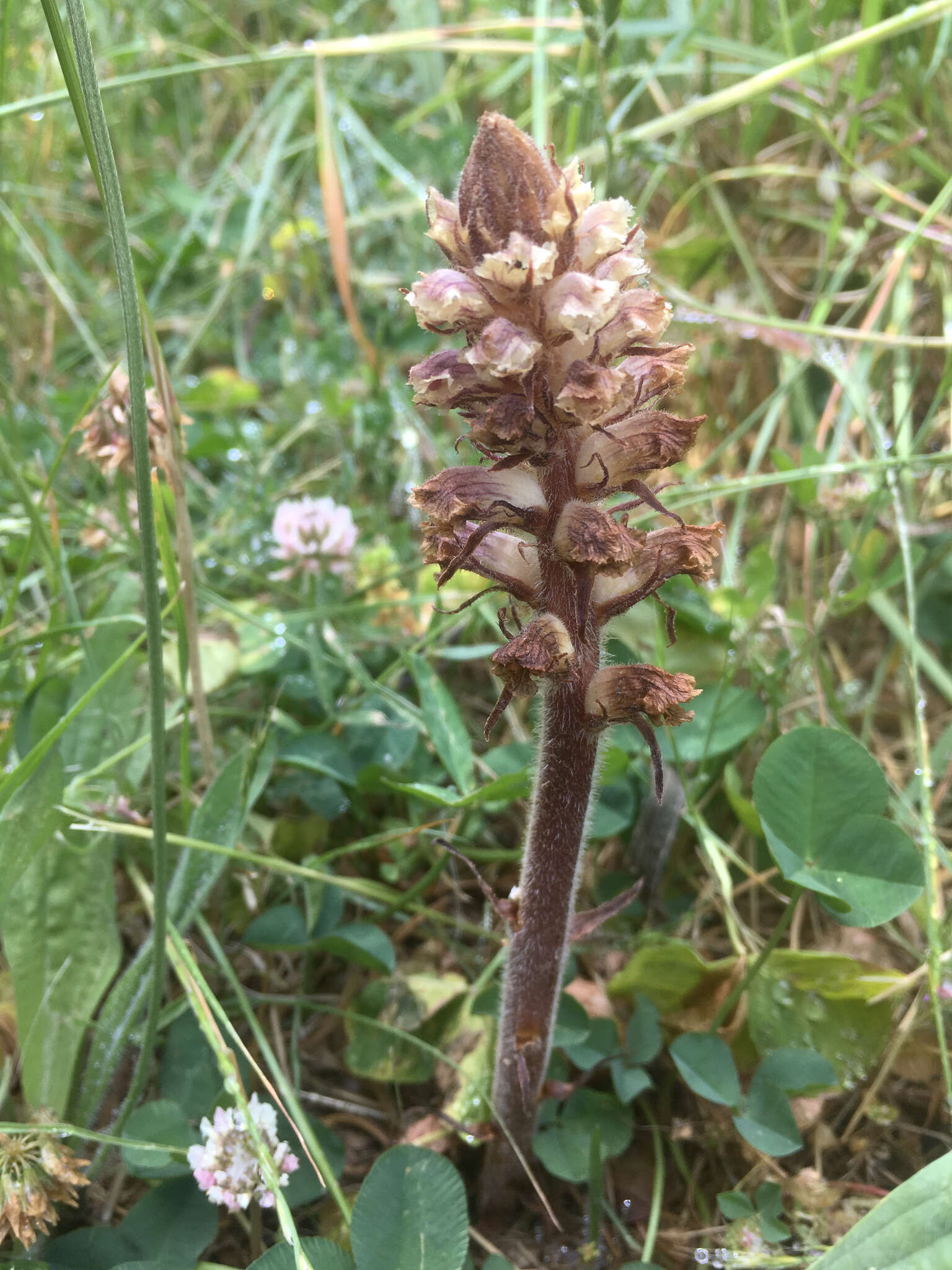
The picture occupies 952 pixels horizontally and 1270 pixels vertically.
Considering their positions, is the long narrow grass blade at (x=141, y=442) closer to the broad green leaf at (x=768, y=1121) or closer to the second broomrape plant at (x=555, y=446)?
the second broomrape plant at (x=555, y=446)

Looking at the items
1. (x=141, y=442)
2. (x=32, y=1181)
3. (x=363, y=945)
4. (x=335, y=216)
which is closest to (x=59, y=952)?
(x=32, y=1181)

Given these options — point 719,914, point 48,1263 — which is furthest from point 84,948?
point 719,914

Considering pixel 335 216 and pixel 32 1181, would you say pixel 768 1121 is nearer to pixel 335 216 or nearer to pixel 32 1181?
pixel 32 1181

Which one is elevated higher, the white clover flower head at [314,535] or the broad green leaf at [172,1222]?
the white clover flower head at [314,535]

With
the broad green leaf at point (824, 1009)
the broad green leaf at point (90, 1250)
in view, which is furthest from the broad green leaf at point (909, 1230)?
the broad green leaf at point (90, 1250)

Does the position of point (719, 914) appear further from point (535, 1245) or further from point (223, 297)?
point (223, 297)

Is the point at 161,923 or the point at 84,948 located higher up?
the point at 161,923

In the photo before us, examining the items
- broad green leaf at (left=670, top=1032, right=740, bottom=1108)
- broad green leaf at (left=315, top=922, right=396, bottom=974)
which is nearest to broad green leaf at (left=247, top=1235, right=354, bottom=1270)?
broad green leaf at (left=315, top=922, right=396, bottom=974)
